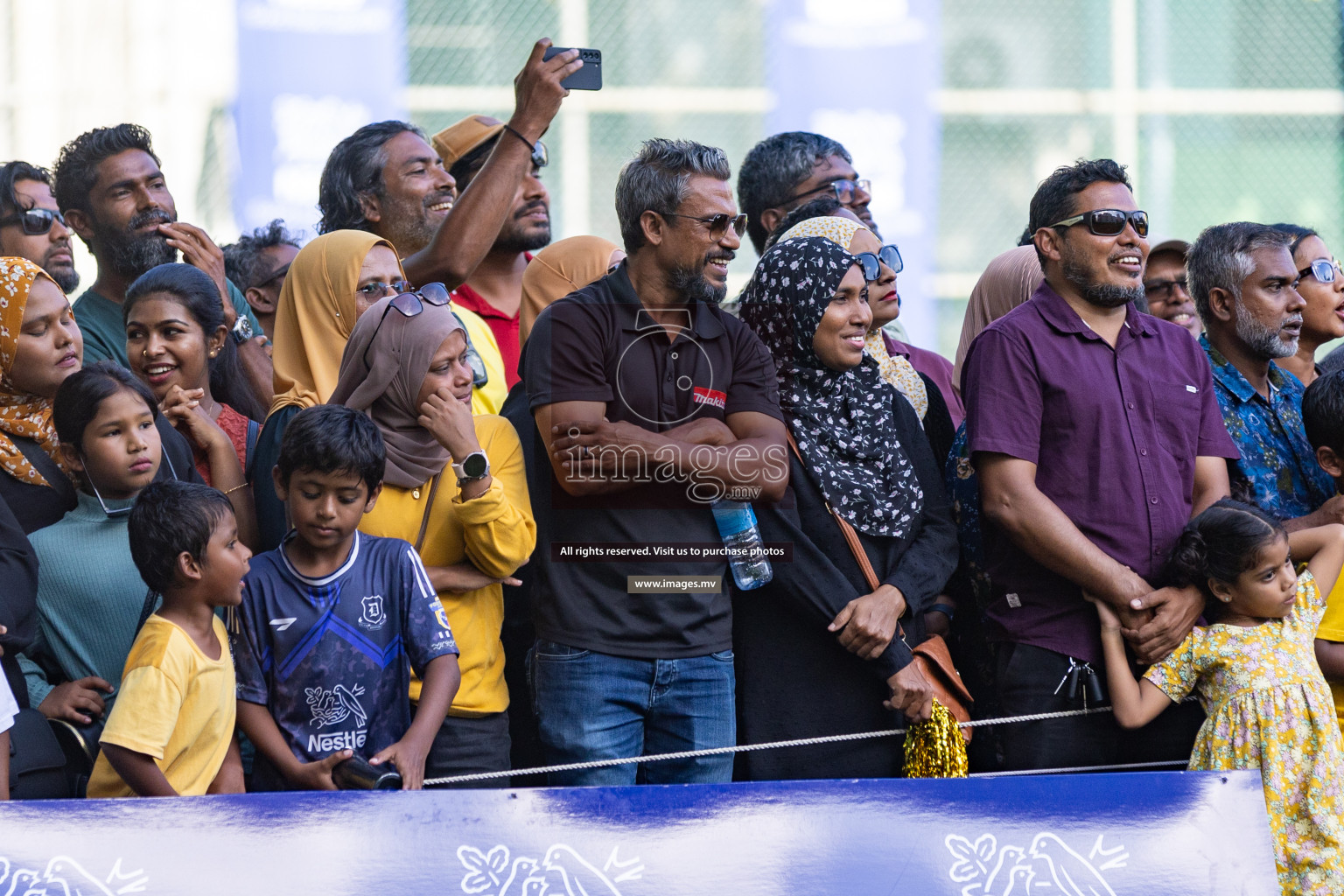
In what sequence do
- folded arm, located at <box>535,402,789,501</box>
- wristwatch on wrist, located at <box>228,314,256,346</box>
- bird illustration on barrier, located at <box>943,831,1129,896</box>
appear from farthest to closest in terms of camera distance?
wristwatch on wrist, located at <box>228,314,256,346</box>
folded arm, located at <box>535,402,789,501</box>
bird illustration on barrier, located at <box>943,831,1129,896</box>

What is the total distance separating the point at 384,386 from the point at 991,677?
5.56 feet

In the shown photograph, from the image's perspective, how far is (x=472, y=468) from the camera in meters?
3.11

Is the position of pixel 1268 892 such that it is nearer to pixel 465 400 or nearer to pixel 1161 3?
pixel 465 400

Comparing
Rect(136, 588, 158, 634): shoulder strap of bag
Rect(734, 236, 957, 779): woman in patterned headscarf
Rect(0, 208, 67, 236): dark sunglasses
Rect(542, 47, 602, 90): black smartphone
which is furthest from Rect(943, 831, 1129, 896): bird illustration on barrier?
Rect(0, 208, 67, 236): dark sunglasses

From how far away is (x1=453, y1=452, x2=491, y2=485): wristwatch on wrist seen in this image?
3111mm

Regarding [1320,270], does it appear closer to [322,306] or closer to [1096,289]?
[1096,289]

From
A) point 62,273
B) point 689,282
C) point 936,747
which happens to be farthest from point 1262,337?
point 62,273

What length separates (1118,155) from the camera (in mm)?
9719

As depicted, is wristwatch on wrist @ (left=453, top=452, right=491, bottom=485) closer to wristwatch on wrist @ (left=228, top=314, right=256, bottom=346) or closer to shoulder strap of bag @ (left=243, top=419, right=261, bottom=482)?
shoulder strap of bag @ (left=243, top=419, right=261, bottom=482)

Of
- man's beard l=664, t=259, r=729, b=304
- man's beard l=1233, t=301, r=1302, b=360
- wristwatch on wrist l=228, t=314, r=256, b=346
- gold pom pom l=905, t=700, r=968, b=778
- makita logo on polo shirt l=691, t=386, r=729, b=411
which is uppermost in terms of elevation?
Answer: man's beard l=664, t=259, r=729, b=304

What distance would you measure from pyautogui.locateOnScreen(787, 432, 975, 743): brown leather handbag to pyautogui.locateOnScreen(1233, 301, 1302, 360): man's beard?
4.30ft

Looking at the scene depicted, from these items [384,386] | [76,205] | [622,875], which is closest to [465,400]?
[384,386]

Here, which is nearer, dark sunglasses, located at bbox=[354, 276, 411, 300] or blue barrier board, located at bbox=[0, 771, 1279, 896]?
blue barrier board, located at bbox=[0, 771, 1279, 896]

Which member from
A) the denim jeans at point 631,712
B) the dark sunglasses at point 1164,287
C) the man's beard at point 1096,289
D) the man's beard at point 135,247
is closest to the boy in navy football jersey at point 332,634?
the denim jeans at point 631,712
